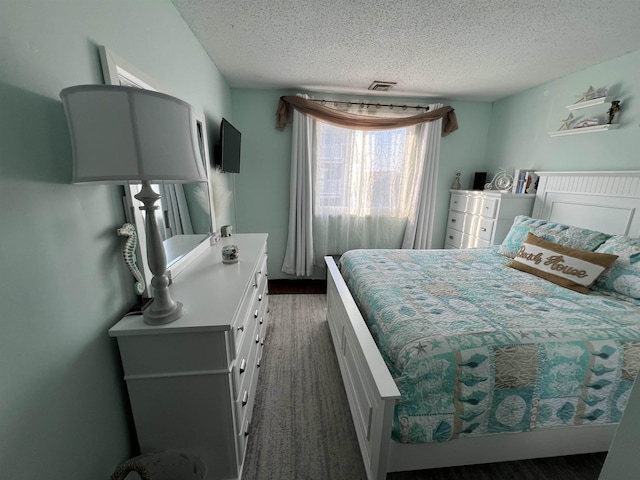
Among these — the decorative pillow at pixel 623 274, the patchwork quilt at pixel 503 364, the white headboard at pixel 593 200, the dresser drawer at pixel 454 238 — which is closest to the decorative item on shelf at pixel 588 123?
the white headboard at pixel 593 200

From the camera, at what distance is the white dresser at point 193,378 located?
39.4 inches

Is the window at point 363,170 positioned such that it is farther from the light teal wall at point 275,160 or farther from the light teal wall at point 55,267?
the light teal wall at point 55,267

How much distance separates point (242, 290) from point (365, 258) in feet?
4.03

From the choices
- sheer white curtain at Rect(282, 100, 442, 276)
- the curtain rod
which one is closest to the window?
sheer white curtain at Rect(282, 100, 442, 276)

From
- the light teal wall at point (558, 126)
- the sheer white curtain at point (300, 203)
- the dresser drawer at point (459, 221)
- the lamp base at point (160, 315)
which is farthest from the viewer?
the dresser drawer at point (459, 221)

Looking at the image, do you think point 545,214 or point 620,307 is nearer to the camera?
point 620,307

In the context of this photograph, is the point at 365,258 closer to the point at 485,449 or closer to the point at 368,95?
the point at 485,449

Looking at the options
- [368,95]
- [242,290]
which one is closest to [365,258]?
Result: [242,290]

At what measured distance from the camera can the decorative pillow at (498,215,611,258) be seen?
1936mm

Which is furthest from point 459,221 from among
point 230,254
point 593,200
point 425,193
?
point 230,254

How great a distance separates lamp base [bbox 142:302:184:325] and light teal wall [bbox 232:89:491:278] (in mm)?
2477

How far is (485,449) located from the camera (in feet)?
4.05

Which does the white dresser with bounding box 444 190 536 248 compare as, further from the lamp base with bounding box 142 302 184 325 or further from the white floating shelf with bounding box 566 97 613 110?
the lamp base with bounding box 142 302 184 325

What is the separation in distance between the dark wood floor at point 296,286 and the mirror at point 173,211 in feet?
4.61
